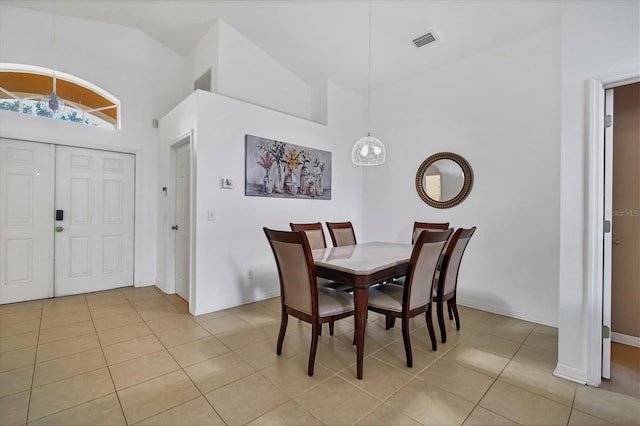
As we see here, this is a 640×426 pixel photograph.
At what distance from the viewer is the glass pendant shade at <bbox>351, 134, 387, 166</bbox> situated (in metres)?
3.03

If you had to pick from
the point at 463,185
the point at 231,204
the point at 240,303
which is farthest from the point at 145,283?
the point at 463,185

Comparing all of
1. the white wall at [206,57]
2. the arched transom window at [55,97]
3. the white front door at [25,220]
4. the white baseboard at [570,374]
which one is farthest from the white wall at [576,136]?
the white front door at [25,220]

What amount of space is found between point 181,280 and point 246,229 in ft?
3.85

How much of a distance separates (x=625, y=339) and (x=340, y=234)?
2.84 m

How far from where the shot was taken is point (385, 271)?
228 centimetres

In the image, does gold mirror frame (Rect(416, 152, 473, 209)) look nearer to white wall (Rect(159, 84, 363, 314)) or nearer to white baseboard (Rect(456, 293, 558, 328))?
white baseboard (Rect(456, 293, 558, 328))

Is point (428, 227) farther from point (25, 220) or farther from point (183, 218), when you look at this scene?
point (25, 220)

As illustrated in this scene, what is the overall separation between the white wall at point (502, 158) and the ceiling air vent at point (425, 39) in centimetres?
55

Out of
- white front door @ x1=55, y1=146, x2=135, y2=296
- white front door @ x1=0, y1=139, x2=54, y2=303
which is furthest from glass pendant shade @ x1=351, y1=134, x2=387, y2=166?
white front door @ x1=0, y1=139, x2=54, y2=303

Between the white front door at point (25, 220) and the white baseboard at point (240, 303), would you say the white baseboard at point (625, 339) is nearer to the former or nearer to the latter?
the white baseboard at point (240, 303)

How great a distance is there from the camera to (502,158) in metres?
3.34

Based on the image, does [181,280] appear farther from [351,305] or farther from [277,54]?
[277,54]

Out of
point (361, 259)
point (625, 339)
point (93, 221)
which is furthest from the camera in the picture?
point (93, 221)

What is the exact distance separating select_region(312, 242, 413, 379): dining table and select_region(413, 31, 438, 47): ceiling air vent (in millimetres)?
2559
